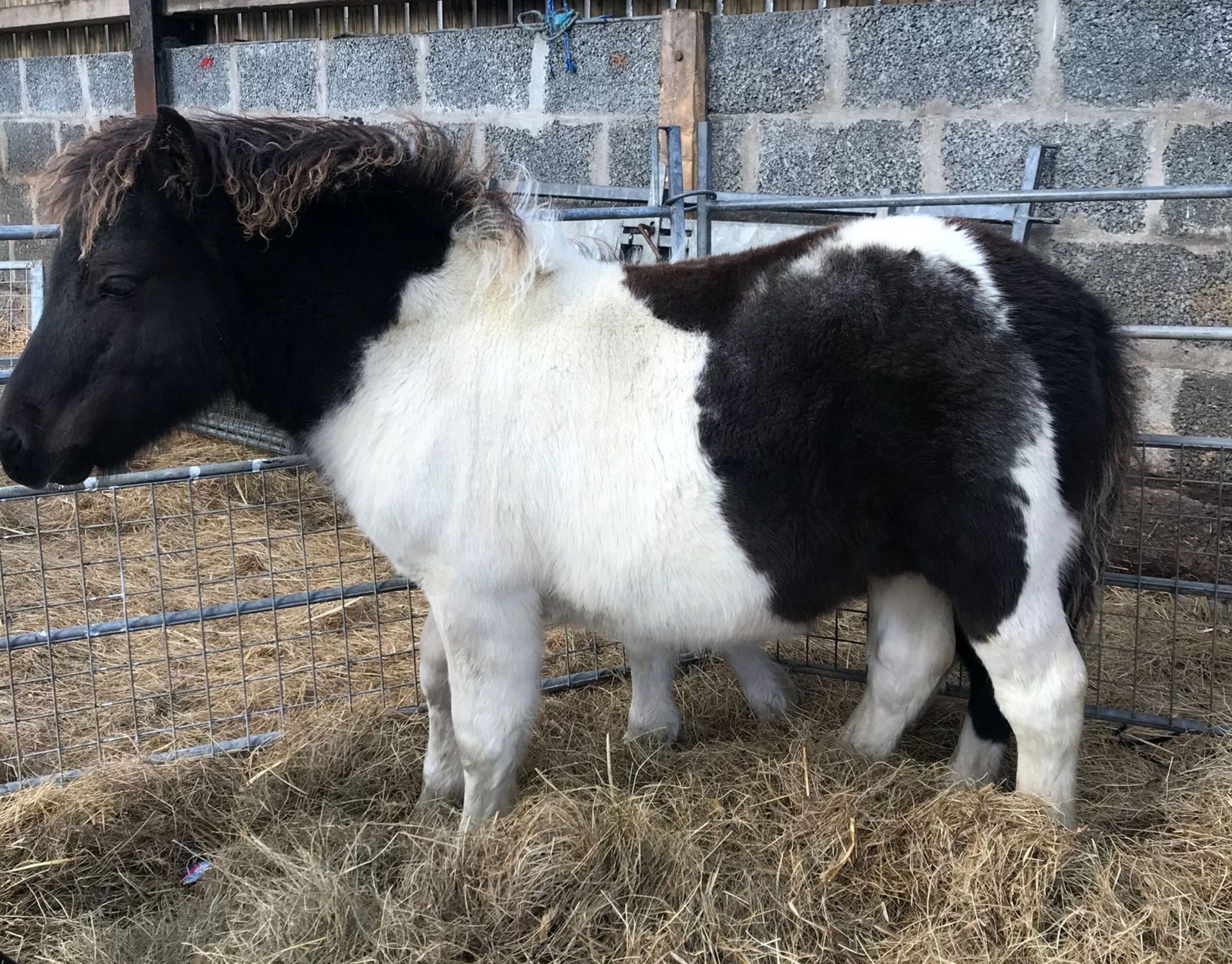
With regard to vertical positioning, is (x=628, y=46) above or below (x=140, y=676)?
above

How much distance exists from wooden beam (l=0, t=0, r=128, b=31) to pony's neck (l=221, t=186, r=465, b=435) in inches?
256

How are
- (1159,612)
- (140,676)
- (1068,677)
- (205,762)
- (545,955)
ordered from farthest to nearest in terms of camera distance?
(1159,612)
(140,676)
(205,762)
(1068,677)
(545,955)

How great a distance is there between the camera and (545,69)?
600 cm

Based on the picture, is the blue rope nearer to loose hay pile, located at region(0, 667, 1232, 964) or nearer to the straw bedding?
the straw bedding

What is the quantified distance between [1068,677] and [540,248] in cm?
189

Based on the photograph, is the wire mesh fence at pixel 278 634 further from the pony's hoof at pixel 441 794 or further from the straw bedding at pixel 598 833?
the pony's hoof at pixel 441 794

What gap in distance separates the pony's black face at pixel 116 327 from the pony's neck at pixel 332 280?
128 mm

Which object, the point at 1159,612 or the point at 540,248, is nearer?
the point at 540,248

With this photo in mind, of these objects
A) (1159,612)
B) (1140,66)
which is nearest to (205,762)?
(1159,612)

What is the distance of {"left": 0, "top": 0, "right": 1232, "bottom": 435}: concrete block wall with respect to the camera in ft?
14.7

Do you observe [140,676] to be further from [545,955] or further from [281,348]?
[545,955]

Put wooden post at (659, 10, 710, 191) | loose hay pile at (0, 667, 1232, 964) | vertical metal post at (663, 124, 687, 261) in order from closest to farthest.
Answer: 1. loose hay pile at (0, 667, 1232, 964)
2. vertical metal post at (663, 124, 687, 261)
3. wooden post at (659, 10, 710, 191)

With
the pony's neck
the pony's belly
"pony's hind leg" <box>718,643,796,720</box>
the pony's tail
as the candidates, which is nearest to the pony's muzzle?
the pony's neck

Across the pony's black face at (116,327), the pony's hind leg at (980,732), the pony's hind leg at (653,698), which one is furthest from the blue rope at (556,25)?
the pony's hind leg at (980,732)
